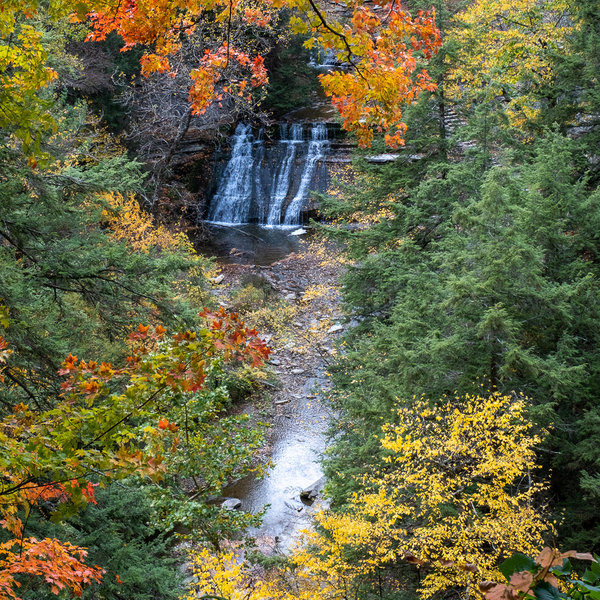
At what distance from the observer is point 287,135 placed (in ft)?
76.8

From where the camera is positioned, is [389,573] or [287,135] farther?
[287,135]

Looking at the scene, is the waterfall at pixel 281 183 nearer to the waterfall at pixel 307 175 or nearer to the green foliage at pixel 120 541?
the waterfall at pixel 307 175

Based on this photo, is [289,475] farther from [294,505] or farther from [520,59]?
[520,59]

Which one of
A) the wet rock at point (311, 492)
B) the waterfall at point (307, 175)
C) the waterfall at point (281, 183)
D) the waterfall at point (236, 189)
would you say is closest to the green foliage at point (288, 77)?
the waterfall at point (236, 189)

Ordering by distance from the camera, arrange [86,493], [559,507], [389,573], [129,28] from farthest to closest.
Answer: [389,573] < [559,507] < [129,28] < [86,493]

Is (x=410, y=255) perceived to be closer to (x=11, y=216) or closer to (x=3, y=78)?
(x=11, y=216)

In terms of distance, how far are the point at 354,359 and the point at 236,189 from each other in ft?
50.2

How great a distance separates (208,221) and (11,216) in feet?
57.1

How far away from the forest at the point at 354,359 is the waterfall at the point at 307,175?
8.08 metres

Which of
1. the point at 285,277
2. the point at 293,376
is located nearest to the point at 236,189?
the point at 285,277

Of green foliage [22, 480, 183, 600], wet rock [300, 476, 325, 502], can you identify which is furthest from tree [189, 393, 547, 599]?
wet rock [300, 476, 325, 502]

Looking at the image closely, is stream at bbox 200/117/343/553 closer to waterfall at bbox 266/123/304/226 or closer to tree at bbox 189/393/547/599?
waterfall at bbox 266/123/304/226

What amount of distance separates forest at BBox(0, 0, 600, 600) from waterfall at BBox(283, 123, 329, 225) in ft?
26.5

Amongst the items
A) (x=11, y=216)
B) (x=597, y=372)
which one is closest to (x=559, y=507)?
(x=597, y=372)
